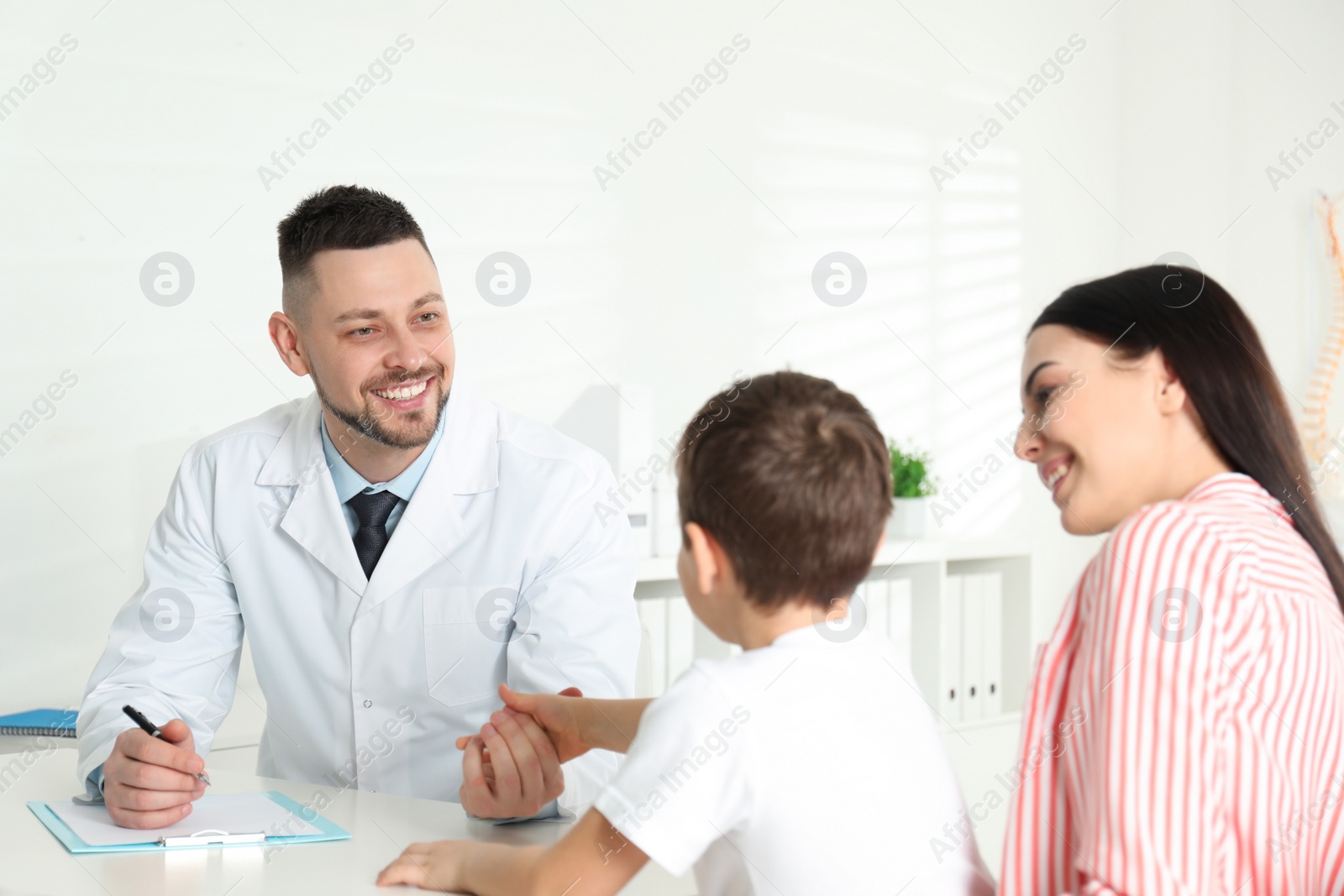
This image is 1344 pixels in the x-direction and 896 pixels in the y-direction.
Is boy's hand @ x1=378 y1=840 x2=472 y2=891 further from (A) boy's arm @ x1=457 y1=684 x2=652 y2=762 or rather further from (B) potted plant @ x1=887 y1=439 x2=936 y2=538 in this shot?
(B) potted plant @ x1=887 y1=439 x2=936 y2=538

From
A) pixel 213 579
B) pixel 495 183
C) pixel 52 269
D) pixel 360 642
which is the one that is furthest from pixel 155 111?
pixel 360 642

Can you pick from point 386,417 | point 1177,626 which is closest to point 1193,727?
point 1177,626

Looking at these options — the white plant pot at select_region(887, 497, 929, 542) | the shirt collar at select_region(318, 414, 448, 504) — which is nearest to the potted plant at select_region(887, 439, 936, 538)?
the white plant pot at select_region(887, 497, 929, 542)

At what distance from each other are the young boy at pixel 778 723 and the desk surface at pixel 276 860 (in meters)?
0.14

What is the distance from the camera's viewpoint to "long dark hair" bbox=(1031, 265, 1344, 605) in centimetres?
97

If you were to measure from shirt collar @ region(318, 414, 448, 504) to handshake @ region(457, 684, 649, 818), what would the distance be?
613mm

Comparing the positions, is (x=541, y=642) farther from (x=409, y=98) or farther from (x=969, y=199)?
(x=969, y=199)

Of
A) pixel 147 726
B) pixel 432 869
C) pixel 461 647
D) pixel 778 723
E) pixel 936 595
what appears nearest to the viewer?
pixel 778 723

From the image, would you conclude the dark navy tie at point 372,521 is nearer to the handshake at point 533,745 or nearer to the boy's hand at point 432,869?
the handshake at point 533,745

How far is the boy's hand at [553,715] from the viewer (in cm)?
129

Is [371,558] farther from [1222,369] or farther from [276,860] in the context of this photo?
[1222,369]

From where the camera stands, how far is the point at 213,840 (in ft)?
4.00

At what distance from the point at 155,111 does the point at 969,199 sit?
8.14 feet

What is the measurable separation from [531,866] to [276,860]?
331mm
